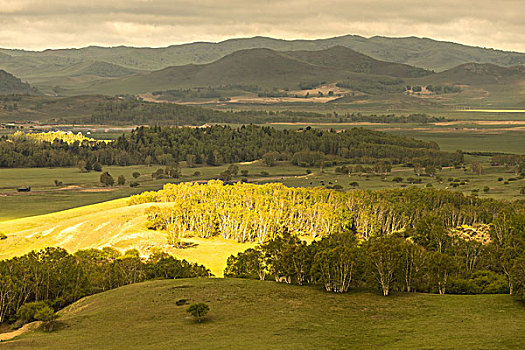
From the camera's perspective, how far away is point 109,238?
537 feet

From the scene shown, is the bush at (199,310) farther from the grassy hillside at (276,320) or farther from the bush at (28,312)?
the bush at (28,312)

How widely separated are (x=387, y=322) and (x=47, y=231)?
4562 inches

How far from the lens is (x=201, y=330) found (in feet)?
267

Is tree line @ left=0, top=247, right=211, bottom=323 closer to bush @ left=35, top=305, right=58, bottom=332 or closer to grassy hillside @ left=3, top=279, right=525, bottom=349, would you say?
grassy hillside @ left=3, top=279, right=525, bottom=349

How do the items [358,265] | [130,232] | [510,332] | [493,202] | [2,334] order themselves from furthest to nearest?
[493,202] → [130,232] → [358,265] → [2,334] → [510,332]

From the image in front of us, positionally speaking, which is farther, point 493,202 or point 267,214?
point 493,202

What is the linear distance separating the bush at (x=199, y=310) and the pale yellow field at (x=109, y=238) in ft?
162

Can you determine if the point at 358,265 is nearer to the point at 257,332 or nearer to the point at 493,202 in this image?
the point at 257,332

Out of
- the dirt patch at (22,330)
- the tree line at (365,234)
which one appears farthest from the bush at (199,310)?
the tree line at (365,234)

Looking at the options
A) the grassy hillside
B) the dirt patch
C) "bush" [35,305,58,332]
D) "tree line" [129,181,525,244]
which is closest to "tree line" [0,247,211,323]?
the dirt patch

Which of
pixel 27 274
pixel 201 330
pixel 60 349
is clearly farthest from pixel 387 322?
pixel 27 274

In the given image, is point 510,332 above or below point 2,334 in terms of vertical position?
above

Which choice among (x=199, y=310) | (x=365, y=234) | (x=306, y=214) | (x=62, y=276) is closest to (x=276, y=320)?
(x=199, y=310)

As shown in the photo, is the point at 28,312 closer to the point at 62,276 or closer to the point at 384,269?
the point at 62,276
